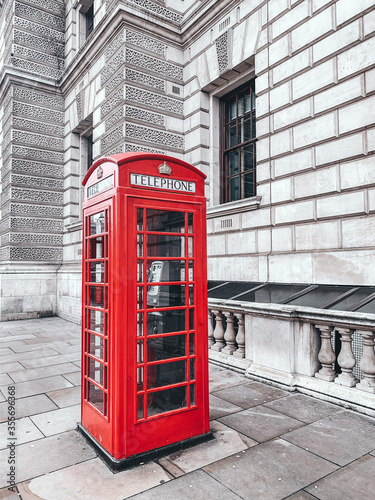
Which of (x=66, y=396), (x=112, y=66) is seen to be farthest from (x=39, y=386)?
(x=112, y=66)

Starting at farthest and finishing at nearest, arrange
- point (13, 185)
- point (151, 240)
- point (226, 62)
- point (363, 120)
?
point (13, 185) < point (226, 62) < point (363, 120) < point (151, 240)

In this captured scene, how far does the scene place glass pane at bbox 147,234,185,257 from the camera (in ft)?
9.34

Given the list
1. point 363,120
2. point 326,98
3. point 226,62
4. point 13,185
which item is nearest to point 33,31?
point 13,185

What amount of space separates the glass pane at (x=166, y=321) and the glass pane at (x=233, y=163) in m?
5.96

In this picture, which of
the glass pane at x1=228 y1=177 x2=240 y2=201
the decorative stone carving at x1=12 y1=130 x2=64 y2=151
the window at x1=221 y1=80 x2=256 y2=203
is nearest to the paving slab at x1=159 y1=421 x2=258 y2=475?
the window at x1=221 y1=80 x2=256 y2=203

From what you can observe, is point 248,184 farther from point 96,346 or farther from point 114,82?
point 96,346

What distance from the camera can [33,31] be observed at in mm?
12047

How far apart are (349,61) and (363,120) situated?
1.00 m

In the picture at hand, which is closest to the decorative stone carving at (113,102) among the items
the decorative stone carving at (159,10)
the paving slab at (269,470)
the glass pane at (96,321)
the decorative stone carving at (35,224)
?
the decorative stone carving at (159,10)

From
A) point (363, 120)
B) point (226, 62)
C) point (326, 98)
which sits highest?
point (226, 62)

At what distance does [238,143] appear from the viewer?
833 centimetres

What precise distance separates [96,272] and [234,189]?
5858 millimetres

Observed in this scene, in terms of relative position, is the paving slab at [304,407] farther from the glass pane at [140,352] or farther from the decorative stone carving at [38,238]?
the decorative stone carving at [38,238]

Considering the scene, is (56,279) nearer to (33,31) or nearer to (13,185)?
(13,185)
